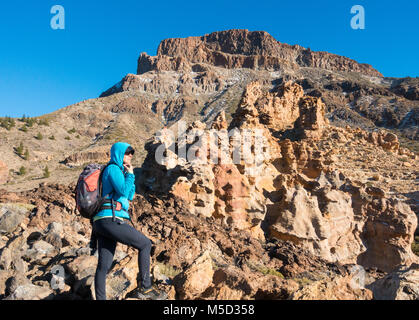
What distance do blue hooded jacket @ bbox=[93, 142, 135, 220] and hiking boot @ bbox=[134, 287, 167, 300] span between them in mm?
888

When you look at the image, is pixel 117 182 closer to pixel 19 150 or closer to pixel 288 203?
pixel 288 203

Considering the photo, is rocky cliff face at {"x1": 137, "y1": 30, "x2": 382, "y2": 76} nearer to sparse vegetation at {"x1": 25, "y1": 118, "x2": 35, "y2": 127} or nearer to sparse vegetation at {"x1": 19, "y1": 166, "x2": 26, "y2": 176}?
sparse vegetation at {"x1": 25, "y1": 118, "x2": 35, "y2": 127}

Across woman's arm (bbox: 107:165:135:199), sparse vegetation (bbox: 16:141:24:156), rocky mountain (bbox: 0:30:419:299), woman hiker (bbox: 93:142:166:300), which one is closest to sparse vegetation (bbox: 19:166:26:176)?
rocky mountain (bbox: 0:30:419:299)

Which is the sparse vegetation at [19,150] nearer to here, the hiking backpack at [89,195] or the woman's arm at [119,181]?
the hiking backpack at [89,195]

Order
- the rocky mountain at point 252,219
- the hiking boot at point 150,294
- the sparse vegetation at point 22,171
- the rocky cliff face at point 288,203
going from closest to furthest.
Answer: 1. the hiking boot at point 150,294
2. the rocky mountain at point 252,219
3. the rocky cliff face at point 288,203
4. the sparse vegetation at point 22,171

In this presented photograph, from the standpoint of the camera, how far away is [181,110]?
306ft

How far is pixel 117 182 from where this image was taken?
3.29 m

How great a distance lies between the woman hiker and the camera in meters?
3.27

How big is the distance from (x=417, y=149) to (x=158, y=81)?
8800 cm

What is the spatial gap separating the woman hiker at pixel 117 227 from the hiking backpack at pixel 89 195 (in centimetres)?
6

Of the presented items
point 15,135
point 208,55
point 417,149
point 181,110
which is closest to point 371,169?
point 417,149

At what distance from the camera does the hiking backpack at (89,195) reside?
326 cm

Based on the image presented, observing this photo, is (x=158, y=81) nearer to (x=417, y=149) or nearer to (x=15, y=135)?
(x=15, y=135)

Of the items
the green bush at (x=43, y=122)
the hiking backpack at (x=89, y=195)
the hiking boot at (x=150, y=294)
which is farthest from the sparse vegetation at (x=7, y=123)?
the hiking boot at (x=150, y=294)
